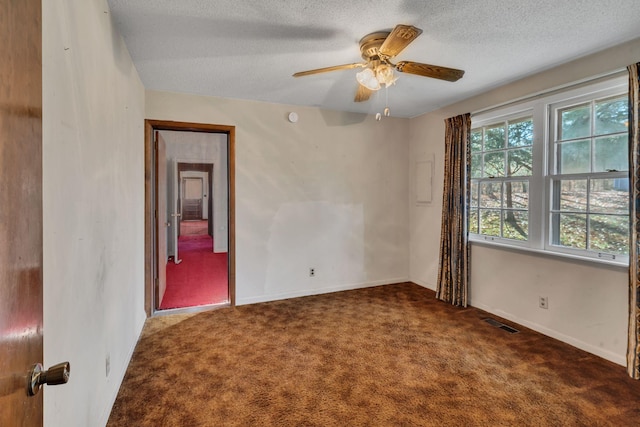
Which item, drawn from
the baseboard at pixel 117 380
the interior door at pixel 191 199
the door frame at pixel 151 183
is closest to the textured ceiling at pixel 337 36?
the door frame at pixel 151 183

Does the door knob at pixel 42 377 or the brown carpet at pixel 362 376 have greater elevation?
the door knob at pixel 42 377

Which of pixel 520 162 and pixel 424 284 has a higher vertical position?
pixel 520 162

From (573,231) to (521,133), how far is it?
1049mm

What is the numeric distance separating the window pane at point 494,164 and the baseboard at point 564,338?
146cm

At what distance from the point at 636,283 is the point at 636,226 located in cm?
39

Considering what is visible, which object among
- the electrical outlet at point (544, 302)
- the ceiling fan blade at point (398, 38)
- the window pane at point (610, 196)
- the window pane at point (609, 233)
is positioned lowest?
the electrical outlet at point (544, 302)

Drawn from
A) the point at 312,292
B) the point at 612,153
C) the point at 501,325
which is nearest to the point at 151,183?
the point at 312,292

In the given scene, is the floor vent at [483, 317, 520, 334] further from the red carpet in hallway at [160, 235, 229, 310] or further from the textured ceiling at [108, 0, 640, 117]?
the red carpet in hallway at [160, 235, 229, 310]

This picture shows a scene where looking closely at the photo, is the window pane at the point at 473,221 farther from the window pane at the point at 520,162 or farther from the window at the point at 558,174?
the window pane at the point at 520,162

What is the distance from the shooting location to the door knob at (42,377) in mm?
635

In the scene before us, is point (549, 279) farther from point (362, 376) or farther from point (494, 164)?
point (362, 376)

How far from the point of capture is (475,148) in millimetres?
3645

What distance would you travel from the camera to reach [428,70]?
2.14 meters

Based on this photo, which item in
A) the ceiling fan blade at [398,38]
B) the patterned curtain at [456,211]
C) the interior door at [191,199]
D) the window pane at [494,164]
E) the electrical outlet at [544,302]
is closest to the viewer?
the ceiling fan blade at [398,38]
